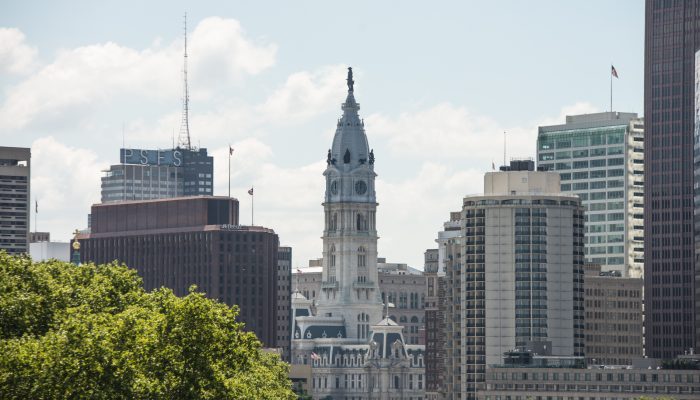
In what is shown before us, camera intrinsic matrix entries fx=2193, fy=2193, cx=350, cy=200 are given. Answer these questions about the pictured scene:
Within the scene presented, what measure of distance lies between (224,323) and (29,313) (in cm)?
1493

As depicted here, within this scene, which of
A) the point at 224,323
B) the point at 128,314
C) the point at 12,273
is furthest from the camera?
the point at 12,273

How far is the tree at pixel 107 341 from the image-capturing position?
145 metres

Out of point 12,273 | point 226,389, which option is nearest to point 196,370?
point 226,389

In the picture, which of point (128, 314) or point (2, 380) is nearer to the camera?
point (2, 380)

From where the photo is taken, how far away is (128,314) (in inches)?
6240

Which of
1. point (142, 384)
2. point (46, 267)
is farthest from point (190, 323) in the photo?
point (46, 267)

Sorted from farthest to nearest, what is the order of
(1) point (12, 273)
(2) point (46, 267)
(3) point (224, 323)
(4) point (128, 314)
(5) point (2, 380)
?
(2) point (46, 267)
(1) point (12, 273)
(3) point (224, 323)
(4) point (128, 314)
(5) point (2, 380)

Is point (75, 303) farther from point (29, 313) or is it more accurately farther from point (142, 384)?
point (142, 384)

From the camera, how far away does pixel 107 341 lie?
489 ft

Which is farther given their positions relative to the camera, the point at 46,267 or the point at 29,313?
the point at 46,267

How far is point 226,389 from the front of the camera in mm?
163250

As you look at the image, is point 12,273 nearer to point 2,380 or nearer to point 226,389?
point 226,389

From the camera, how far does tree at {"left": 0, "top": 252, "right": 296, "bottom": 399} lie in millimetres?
144750

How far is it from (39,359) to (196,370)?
17985 mm
